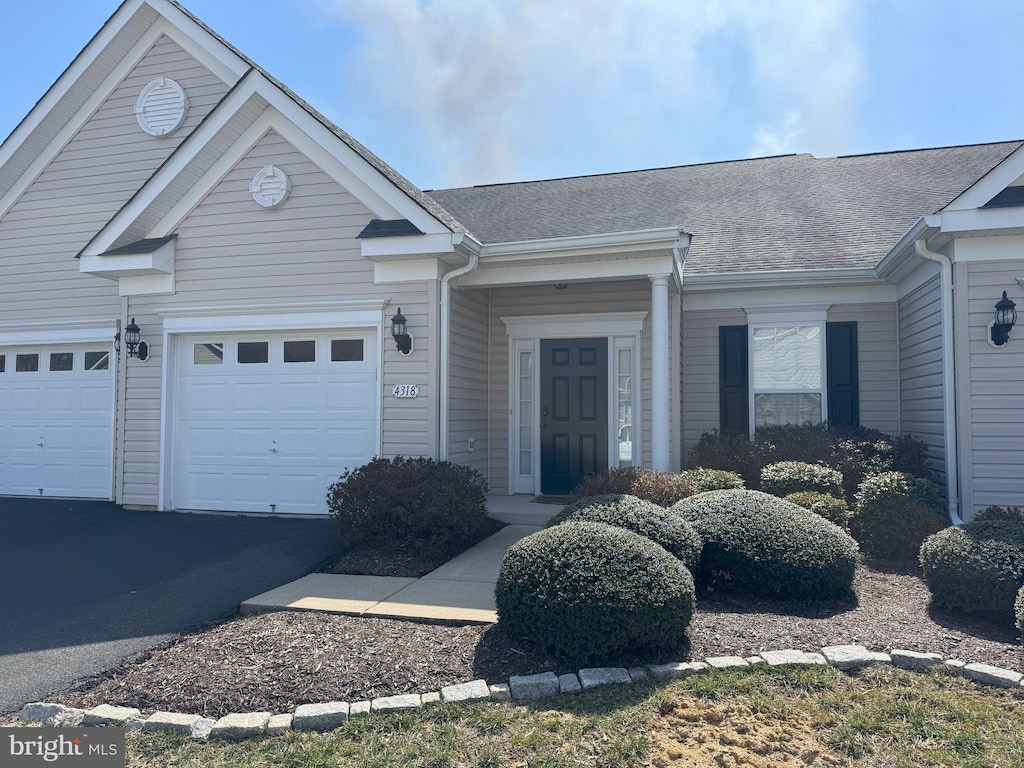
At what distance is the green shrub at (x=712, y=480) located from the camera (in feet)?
25.2

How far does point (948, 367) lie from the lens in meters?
7.48

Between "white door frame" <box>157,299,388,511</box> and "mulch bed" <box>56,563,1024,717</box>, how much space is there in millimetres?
3964

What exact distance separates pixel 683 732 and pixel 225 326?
24.9 ft

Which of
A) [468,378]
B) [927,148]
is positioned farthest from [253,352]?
[927,148]

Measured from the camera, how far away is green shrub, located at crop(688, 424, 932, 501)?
8070 mm

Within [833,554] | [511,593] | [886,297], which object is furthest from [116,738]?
[886,297]

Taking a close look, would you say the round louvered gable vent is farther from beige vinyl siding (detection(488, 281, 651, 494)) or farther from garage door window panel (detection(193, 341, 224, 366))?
beige vinyl siding (detection(488, 281, 651, 494))

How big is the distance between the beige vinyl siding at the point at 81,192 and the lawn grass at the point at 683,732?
9.23 metres

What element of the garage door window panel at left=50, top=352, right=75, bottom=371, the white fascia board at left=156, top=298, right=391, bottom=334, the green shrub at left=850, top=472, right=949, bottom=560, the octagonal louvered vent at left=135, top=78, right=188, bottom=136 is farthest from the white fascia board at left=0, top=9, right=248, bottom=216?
the green shrub at left=850, top=472, right=949, bottom=560

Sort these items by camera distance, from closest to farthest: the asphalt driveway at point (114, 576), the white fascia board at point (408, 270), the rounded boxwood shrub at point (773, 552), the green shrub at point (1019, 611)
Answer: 1. the green shrub at point (1019, 611)
2. the asphalt driveway at point (114, 576)
3. the rounded boxwood shrub at point (773, 552)
4. the white fascia board at point (408, 270)

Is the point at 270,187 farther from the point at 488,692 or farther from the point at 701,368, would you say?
the point at 488,692

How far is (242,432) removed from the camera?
29.7ft

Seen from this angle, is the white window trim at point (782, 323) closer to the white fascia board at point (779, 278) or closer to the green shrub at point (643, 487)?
the white fascia board at point (779, 278)

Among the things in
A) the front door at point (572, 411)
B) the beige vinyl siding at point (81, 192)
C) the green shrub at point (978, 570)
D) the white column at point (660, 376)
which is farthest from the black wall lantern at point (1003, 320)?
the beige vinyl siding at point (81, 192)
